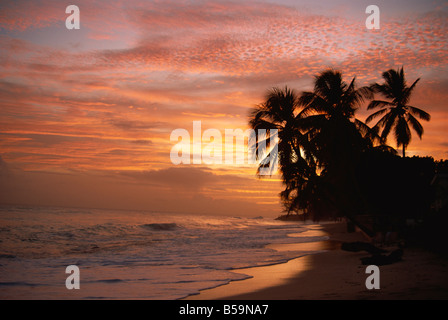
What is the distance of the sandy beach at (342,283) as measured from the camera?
7.08 metres

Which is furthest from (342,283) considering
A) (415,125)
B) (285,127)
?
(415,125)

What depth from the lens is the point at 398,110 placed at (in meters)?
28.8

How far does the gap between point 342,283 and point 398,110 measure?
24180 mm

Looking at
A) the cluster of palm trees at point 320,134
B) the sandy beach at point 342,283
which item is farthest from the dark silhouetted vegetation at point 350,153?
the sandy beach at point 342,283

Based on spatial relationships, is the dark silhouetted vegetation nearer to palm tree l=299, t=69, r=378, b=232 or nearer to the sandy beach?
palm tree l=299, t=69, r=378, b=232

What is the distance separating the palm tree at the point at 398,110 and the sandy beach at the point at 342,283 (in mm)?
18521

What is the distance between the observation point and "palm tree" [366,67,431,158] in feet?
92.9

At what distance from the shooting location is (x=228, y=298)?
791cm

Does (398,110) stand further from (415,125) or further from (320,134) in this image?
(320,134)

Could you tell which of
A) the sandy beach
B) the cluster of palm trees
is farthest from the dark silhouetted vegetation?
the sandy beach

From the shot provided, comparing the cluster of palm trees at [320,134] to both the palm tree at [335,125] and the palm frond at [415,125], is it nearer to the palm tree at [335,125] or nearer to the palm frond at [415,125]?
the palm tree at [335,125]
